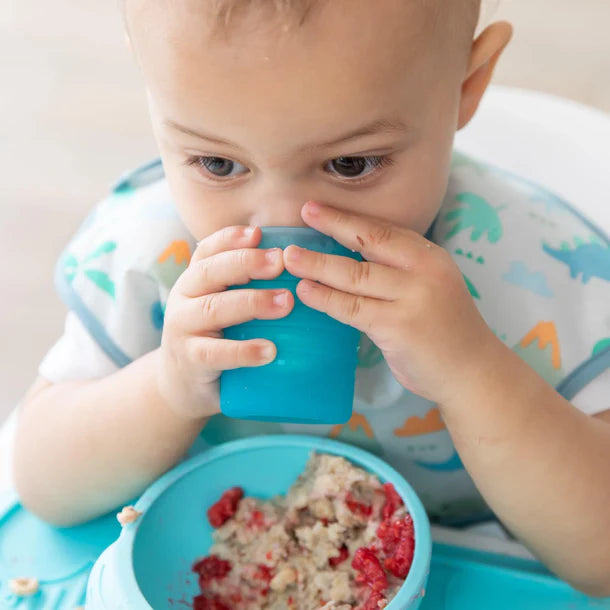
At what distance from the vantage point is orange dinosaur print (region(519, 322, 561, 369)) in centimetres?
74

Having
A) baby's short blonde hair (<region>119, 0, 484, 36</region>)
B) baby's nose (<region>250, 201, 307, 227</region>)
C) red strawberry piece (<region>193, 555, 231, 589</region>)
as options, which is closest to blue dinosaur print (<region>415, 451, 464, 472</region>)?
red strawberry piece (<region>193, 555, 231, 589</region>)

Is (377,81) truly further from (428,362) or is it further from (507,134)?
(507,134)

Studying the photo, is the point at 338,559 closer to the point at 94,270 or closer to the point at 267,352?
the point at 267,352

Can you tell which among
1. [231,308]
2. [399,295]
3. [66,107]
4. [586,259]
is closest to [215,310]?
[231,308]

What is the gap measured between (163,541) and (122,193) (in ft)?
1.26

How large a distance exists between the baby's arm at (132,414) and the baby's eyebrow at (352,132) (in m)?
0.06

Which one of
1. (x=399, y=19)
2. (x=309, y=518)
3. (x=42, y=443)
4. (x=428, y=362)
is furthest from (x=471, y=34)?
(x=42, y=443)

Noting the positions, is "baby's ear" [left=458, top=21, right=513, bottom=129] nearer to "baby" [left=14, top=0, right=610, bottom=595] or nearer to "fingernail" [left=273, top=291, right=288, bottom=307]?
"baby" [left=14, top=0, right=610, bottom=595]

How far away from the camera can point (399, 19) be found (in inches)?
20.7

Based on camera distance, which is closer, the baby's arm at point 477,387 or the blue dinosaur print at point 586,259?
the baby's arm at point 477,387

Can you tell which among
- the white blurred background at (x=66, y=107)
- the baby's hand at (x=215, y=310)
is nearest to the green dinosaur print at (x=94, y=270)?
the baby's hand at (x=215, y=310)

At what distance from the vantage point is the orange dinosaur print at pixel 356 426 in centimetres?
78

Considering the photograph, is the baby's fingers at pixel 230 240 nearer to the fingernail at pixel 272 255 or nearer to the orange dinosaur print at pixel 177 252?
the fingernail at pixel 272 255

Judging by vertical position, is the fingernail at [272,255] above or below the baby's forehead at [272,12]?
below
